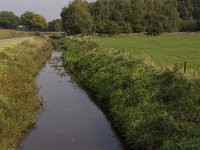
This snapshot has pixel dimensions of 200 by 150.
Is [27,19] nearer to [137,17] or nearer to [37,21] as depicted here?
[37,21]

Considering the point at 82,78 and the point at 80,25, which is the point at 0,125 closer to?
the point at 82,78

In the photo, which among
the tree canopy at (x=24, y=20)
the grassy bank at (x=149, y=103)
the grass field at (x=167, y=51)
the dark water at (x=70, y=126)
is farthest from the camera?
the tree canopy at (x=24, y=20)

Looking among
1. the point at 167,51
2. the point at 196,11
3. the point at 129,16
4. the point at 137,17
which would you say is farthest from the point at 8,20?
the point at 167,51

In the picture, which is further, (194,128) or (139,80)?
(139,80)

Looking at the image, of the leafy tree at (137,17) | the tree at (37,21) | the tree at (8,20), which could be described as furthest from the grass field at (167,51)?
the tree at (8,20)

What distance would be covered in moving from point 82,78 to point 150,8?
102 m

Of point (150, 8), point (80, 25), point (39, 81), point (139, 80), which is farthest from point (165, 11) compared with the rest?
point (139, 80)

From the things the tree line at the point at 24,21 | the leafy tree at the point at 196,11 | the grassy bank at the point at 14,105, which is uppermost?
the leafy tree at the point at 196,11

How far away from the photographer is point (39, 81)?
32.6m

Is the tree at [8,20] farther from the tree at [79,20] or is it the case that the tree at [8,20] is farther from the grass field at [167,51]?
the grass field at [167,51]

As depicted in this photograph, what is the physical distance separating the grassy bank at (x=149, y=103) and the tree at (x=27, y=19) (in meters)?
144

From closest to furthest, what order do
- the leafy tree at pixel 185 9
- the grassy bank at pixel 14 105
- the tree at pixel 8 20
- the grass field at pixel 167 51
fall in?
the grassy bank at pixel 14 105
the grass field at pixel 167 51
the leafy tree at pixel 185 9
the tree at pixel 8 20

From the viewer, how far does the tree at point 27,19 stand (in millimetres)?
→ 166125

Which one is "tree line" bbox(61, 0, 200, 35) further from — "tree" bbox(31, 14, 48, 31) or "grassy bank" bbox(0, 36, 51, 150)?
"grassy bank" bbox(0, 36, 51, 150)
